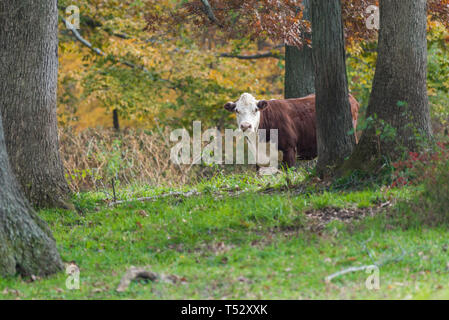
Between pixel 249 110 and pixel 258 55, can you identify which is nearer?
pixel 249 110

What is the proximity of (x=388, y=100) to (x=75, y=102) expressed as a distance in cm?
1632

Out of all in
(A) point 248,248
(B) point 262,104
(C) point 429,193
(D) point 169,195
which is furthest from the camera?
(B) point 262,104

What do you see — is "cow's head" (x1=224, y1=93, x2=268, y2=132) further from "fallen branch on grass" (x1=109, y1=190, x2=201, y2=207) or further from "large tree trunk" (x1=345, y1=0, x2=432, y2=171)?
"large tree trunk" (x1=345, y1=0, x2=432, y2=171)

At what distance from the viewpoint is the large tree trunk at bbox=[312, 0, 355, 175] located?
387 inches

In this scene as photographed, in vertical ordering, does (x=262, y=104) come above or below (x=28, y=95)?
below

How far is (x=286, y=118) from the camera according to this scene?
1337 cm

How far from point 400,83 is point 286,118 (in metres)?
4.47

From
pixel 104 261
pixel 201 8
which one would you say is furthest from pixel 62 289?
pixel 201 8

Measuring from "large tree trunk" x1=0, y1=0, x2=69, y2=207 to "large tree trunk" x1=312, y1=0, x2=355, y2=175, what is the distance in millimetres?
4063

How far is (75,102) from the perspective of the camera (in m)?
23.4

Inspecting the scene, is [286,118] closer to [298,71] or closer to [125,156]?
[298,71]

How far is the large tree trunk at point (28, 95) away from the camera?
30.6ft

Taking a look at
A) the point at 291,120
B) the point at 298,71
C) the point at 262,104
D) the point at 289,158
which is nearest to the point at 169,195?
→ the point at 262,104

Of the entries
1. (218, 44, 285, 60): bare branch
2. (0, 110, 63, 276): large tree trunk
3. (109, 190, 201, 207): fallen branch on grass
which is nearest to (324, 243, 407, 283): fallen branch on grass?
(0, 110, 63, 276): large tree trunk
